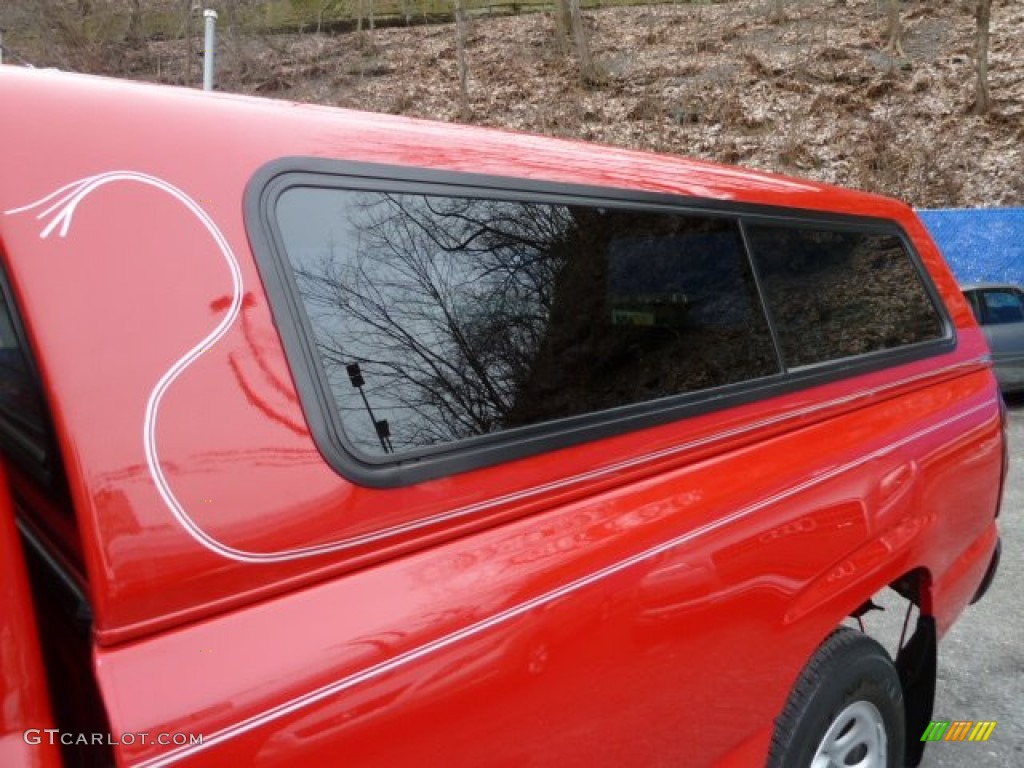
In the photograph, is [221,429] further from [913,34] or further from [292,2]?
[292,2]

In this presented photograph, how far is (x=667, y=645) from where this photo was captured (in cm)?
158

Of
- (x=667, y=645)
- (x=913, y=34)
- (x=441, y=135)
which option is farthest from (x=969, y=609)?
(x=913, y=34)

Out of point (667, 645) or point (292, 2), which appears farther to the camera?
point (292, 2)

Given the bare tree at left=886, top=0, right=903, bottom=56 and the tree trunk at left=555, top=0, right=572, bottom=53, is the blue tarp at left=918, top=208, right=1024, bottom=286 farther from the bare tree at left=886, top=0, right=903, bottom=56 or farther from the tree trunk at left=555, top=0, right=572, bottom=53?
the tree trunk at left=555, top=0, right=572, bottom=53

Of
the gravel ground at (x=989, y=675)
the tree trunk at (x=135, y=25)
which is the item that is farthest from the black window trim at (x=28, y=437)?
the tree trunk at (x=135, y=25)

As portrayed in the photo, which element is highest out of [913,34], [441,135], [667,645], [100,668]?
[913,34]

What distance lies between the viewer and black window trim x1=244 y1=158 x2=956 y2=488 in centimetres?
126

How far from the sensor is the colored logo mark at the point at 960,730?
10.1ft

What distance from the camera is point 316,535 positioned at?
119 cm

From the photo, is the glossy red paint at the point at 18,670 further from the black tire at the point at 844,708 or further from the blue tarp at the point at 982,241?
the blue tarp at the point at 982,241

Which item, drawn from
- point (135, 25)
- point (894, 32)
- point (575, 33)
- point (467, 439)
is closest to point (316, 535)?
point (467, 439)

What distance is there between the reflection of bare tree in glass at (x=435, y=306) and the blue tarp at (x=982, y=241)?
14.0 m

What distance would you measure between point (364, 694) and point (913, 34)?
26435mm

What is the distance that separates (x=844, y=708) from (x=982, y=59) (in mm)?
20698
